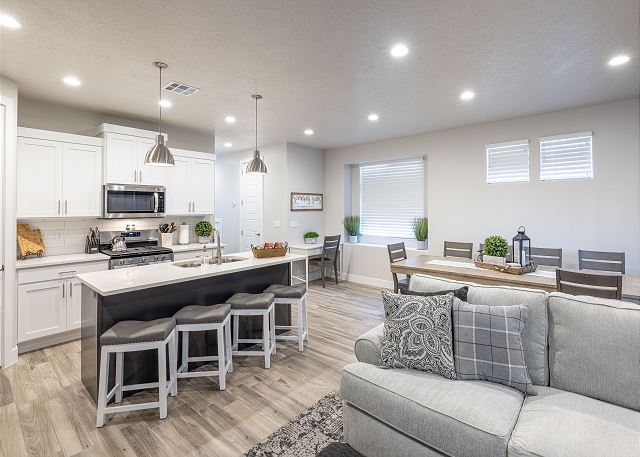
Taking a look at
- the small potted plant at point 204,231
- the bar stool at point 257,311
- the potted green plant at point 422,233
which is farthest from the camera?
the potted green plant at point 422,233

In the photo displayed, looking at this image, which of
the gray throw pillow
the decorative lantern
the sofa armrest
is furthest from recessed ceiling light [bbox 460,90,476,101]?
the sofa armrest

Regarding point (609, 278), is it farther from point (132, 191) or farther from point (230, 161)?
point (230, 161)

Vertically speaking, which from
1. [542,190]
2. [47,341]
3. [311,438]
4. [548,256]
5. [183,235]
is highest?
[542,190]

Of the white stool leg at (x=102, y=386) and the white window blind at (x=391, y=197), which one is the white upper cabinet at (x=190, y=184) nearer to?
the white stool leg at (x=102, y=386)

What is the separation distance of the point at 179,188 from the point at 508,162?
4.98 meters

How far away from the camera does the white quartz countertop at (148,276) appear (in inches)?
93.0

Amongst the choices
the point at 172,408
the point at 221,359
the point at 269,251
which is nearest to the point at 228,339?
the point at 221,359

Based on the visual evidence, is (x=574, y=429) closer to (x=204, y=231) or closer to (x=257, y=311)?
(x=257, y=311)

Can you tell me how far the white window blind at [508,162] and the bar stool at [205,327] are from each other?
171 inches

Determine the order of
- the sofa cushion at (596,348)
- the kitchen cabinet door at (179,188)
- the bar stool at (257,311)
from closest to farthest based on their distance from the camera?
the sofa cushion at (596,348)
the bar stool at (257,311)
the kitchen cabinet door at (179,188)

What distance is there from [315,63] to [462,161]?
10.8ft

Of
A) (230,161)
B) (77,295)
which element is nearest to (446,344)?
(77,295)

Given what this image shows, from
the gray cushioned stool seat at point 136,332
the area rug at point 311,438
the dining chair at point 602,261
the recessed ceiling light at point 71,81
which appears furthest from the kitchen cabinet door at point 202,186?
the dining chair at point 602,261

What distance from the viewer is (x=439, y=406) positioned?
1608mm
